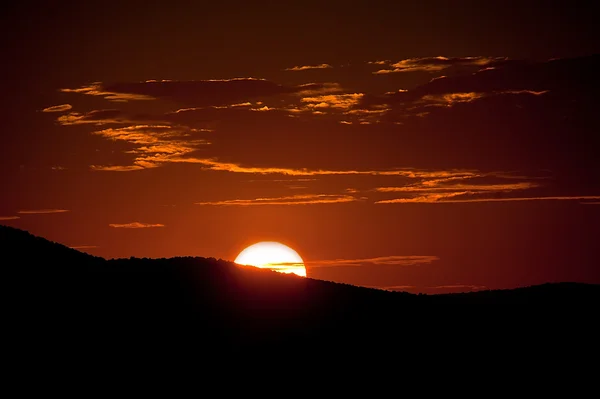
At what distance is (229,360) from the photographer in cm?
3762

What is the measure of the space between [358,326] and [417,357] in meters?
3.40

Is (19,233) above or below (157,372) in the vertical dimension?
above

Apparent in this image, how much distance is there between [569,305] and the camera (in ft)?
166

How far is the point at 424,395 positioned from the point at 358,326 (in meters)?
6.09

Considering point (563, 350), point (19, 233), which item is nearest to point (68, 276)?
point (19, 233)

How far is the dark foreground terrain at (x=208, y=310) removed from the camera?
38031 millimetres

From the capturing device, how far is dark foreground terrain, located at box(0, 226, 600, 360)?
38.0m

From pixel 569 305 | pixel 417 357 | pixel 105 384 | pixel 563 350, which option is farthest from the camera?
pixel 569 305

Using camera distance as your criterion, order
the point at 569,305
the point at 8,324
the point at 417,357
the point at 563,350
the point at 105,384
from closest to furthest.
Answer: the point at 105,384 → the point at 8,324 → the point at 417,357 → the point at 563,350 → the point at 569,305

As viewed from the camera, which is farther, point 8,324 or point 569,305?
point 569,305

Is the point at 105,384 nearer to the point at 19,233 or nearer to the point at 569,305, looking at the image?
the point at 19,233

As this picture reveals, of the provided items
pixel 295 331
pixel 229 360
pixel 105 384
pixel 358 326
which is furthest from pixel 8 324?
pixel 358 326

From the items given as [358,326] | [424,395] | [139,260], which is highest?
[139,260]

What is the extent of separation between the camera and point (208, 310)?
41.2 m
